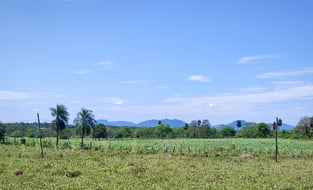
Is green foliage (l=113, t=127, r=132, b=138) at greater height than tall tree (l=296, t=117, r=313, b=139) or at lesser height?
lesser

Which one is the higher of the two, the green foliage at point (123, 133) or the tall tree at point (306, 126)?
the tall tree at point (306, 126)

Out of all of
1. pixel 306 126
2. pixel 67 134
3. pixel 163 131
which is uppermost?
pixel 306 126

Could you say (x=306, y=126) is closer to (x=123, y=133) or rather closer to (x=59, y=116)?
(x=123, y=133)

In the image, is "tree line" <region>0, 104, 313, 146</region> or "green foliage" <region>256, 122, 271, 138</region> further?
"green foliage" <region>256, 122, 271, 138</region>

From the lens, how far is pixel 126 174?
2619 cm

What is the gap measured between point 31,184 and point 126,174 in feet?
23.4

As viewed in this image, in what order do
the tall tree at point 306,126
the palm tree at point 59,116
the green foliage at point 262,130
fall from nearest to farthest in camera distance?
1. the palm tree at point 59,116
2. the tall tree at point 306,126
3. the green foliage at point 262,130

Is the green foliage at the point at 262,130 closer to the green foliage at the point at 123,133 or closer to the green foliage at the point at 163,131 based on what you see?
the green foliage at the point at 163,131

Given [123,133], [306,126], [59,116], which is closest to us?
[59,116]

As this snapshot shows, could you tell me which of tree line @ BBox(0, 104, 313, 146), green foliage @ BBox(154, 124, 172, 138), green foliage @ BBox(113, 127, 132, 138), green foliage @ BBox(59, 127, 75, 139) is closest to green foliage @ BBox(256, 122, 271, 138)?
tree line @ BBox(0, 104, 313, 146)

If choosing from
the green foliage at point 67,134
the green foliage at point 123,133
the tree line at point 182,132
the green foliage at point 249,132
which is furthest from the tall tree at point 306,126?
the green foliage at point 67,134

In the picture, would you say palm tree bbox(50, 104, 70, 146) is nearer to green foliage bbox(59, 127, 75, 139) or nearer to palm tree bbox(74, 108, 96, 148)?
palm tree bbox(74, 108, 96, 148)

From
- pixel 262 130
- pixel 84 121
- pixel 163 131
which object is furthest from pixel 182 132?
pixel 84 121

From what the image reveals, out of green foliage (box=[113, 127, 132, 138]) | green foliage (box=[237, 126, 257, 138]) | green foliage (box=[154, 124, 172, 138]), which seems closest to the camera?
green foliage (box=[154, 124, 172, 138])
